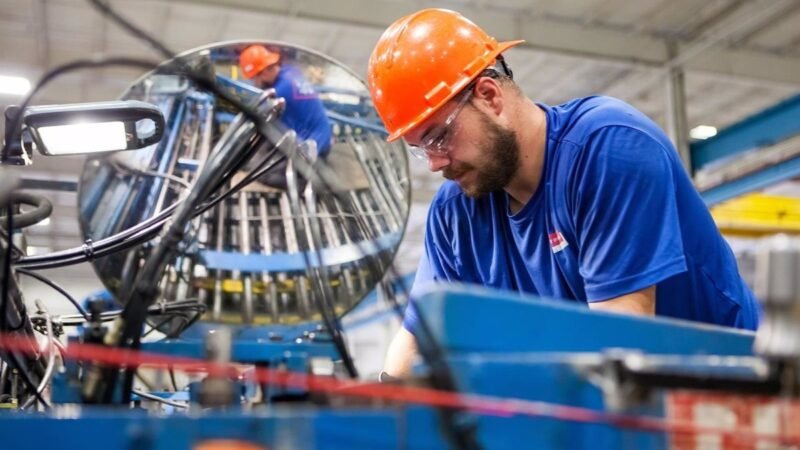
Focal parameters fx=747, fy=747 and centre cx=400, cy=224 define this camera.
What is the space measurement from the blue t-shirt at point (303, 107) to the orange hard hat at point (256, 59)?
0.17 ft

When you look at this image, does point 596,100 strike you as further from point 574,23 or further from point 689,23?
point 689,23

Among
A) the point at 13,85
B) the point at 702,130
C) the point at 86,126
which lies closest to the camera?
the point at 86,126

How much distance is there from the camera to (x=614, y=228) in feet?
3.59

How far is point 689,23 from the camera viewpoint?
4699mm

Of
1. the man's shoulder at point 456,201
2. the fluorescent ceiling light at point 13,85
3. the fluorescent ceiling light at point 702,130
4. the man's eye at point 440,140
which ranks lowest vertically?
the man's shoulder at point 456,201

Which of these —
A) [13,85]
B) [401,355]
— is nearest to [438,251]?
[401,355]

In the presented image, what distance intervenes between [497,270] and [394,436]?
2.91ft

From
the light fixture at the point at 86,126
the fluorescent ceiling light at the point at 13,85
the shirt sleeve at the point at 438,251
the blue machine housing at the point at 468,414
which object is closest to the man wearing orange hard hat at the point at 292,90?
the shirt sleeve at the point at 438,251

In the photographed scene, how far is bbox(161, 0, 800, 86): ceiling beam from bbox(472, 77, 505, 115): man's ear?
265 cm

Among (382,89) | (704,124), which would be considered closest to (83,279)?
(704,124)

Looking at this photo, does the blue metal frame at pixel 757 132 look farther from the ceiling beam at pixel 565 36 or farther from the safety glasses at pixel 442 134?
the safety glasses at pixel 442 134

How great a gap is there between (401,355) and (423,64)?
1.80 feet

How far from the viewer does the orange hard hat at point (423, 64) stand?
129 cm

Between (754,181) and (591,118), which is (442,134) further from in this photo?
(754,181)
